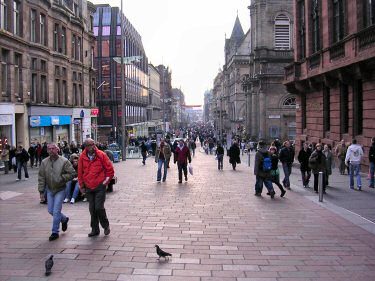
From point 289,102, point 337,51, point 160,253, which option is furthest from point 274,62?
point 160,253

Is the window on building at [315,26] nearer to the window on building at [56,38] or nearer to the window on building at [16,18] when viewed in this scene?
the window on building at [16,18]

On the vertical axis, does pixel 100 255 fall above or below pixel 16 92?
below

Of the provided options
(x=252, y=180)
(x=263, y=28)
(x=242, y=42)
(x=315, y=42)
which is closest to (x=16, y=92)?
Result: (x=252, y=180)

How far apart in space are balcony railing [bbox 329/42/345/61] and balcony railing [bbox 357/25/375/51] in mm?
1924

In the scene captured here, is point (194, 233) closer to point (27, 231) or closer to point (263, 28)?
point (27, 231)

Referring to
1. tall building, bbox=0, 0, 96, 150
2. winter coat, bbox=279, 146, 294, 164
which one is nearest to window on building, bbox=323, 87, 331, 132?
winter coat, bbox=279, 146, 294, 164

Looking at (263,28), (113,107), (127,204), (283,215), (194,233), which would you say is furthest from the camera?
(113,107)

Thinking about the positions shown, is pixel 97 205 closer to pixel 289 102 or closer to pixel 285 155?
pixel 285 155

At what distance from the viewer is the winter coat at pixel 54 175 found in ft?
23.2

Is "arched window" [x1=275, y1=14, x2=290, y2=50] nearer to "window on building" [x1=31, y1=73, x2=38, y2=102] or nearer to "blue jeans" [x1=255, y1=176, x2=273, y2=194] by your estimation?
"window on building" [x1=31, y1=73, x2=38, y2=102]

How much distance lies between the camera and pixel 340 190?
12867mm

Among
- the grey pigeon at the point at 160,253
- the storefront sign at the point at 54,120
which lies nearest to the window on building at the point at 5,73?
the storefront sign at the point at 54,120

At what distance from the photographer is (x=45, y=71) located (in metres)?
29.1

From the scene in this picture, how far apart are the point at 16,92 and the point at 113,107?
1447 inches
